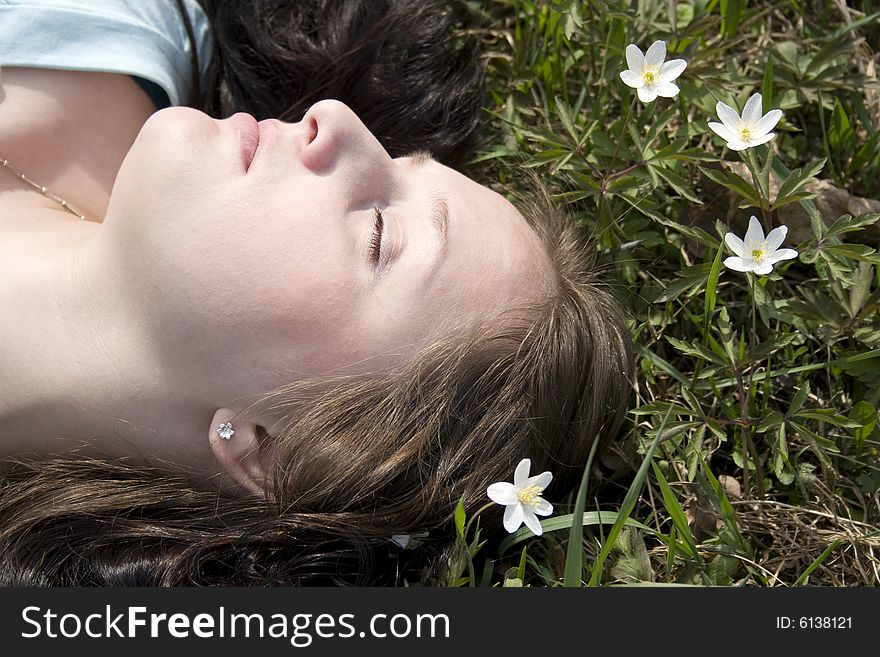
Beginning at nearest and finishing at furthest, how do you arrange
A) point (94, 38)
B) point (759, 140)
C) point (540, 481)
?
point (540, 481), point (759, 140), point (94, 38)

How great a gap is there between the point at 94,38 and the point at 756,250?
209cm

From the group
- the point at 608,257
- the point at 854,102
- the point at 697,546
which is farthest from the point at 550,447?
the point at 854,102

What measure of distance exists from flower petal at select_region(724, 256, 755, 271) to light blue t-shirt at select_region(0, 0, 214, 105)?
1.82m

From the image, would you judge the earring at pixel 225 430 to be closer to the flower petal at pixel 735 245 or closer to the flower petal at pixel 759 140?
the flower petal at pixel 735 245

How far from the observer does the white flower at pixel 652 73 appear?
2391mm

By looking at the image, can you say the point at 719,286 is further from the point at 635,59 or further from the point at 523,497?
the point at 523,497

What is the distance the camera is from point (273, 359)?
2191 millimetres

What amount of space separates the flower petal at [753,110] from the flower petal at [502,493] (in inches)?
46.3

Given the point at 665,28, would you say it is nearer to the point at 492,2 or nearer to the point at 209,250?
the point at 492,2

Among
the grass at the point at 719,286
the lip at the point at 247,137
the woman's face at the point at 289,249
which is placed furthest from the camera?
the grass at the point at 719,286

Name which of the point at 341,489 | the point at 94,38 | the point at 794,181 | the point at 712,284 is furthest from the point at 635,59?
the point at 94,38

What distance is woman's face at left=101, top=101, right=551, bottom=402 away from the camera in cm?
212

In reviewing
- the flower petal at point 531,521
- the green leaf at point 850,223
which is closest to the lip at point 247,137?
the flower petal at point 531,521

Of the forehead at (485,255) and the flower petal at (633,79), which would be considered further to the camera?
the flower petal at (633,79)
